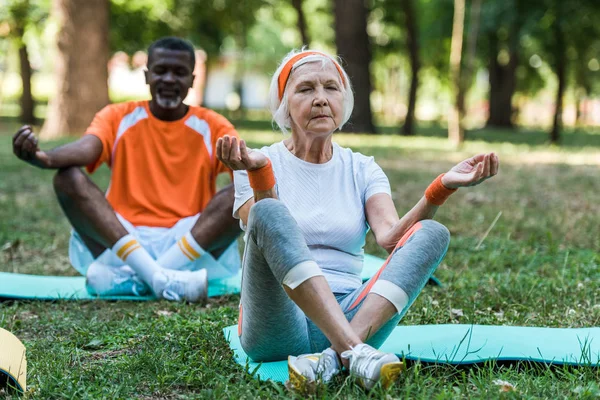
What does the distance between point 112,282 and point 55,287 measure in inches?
16.0

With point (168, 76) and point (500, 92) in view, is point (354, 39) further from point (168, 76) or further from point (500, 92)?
point (500, 92)

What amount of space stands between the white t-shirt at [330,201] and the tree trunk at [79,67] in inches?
471

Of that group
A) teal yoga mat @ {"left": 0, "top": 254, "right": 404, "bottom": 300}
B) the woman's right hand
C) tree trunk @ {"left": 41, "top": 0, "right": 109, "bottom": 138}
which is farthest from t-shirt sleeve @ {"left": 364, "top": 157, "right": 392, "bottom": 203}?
tree trunk @ {"left": 41, "top": 0, "right": 109, "bottom": 138}

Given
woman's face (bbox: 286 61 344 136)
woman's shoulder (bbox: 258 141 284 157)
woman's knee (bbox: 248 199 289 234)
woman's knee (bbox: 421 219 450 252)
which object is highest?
woman's face (bbox: 286 61 344 136)

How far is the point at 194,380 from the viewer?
2.81 m

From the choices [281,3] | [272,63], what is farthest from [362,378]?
[272,63]

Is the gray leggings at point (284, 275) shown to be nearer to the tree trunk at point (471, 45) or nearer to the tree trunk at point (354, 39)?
the tree trunk at point (471, 45)

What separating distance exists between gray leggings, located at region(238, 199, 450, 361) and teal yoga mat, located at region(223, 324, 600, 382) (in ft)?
0.42

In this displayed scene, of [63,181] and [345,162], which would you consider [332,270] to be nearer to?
[345,162]

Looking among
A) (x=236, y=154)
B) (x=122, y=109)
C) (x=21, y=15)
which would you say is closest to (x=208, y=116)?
(x=122, y=109)

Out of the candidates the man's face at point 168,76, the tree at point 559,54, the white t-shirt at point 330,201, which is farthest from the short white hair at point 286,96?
the tree at point 559,54

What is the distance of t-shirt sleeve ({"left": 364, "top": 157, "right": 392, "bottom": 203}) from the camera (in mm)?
3137

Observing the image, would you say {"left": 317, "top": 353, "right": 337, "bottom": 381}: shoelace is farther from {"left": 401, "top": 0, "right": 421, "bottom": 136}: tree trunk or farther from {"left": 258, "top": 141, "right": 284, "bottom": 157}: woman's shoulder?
{"left": 401, "top": 0, "right": 421, "bottom": 136}: tree trunk

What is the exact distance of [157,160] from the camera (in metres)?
4.62
